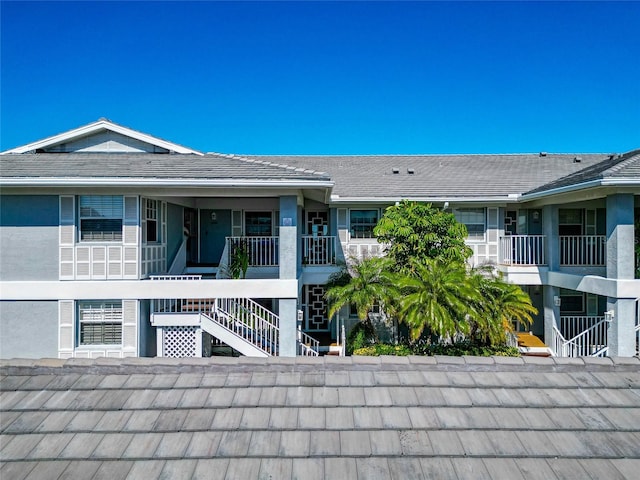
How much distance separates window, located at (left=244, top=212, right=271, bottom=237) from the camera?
603 inches

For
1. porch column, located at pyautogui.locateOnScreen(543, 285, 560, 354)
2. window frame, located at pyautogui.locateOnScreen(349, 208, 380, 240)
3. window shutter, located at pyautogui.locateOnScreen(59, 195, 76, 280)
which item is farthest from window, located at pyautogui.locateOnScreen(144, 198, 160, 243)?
porch column, located at pyautogui.locateOnScreen(543, 285, 560, 354)

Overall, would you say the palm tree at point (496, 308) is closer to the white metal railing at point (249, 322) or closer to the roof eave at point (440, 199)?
the roof eave at point (440, 199)

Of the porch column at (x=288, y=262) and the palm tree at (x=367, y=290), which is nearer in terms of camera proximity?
the porch column at (x=288, y=262)

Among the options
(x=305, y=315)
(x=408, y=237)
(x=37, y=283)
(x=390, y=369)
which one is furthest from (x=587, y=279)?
(x=37, y=283)

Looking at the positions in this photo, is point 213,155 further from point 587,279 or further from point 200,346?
point 587,279

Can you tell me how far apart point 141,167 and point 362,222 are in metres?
7.82

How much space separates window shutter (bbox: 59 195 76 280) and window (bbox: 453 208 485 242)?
41.4 feet

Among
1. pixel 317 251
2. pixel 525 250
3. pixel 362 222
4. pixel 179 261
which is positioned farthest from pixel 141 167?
pixel 525 250

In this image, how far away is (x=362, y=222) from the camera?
47.4 feet

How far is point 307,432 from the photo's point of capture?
292cm

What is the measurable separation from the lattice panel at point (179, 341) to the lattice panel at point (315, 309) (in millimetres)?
5519

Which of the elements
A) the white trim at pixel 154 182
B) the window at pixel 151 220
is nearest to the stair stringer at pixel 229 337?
the window at pixel 151 220

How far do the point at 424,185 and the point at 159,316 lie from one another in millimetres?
10509

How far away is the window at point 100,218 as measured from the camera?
10.5 meters
